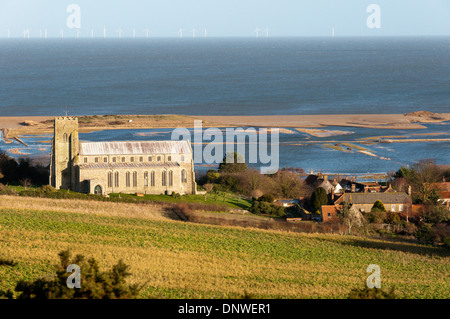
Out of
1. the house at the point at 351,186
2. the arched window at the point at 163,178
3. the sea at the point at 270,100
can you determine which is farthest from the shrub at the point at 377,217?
the sea at the point at 270,100

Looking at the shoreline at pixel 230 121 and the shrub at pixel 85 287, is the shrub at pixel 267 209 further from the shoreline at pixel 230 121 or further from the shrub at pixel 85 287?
the shoreline at pixel 230 121

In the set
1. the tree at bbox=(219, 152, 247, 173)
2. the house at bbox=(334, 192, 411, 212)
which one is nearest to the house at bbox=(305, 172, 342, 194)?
the house at bbox=(334, 192, 411, 212)

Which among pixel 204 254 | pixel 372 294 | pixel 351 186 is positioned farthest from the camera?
pixel 351 186

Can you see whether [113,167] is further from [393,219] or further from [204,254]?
[393,219]

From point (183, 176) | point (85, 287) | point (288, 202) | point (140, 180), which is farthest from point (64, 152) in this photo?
point (85, 287)

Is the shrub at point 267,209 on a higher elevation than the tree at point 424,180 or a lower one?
lower
